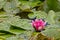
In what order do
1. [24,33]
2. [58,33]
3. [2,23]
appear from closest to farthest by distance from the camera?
[58,33]
[24,33]
[2,23]

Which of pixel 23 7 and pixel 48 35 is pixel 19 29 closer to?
pixel 48 35

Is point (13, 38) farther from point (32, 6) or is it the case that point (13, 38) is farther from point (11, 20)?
point (32, 6)

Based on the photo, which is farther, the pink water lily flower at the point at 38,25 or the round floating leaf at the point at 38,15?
the round floating leaf at the point at 38,15

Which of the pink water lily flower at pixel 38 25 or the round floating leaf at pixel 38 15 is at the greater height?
the pink water lily flower at pixel 38 25

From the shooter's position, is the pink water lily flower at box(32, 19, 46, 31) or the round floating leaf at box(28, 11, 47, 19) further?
the round floating leaf at box(28, 11, 47, 19)

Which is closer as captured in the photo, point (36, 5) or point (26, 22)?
point (26, 22)

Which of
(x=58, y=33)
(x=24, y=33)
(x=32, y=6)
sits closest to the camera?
(x=58, y=33)

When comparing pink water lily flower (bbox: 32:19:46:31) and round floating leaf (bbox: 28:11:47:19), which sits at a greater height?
pink water lily flower (bbox: 32:19:46:31)

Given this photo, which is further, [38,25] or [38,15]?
[38,15]

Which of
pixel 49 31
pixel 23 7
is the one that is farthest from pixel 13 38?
pixel 23 7
